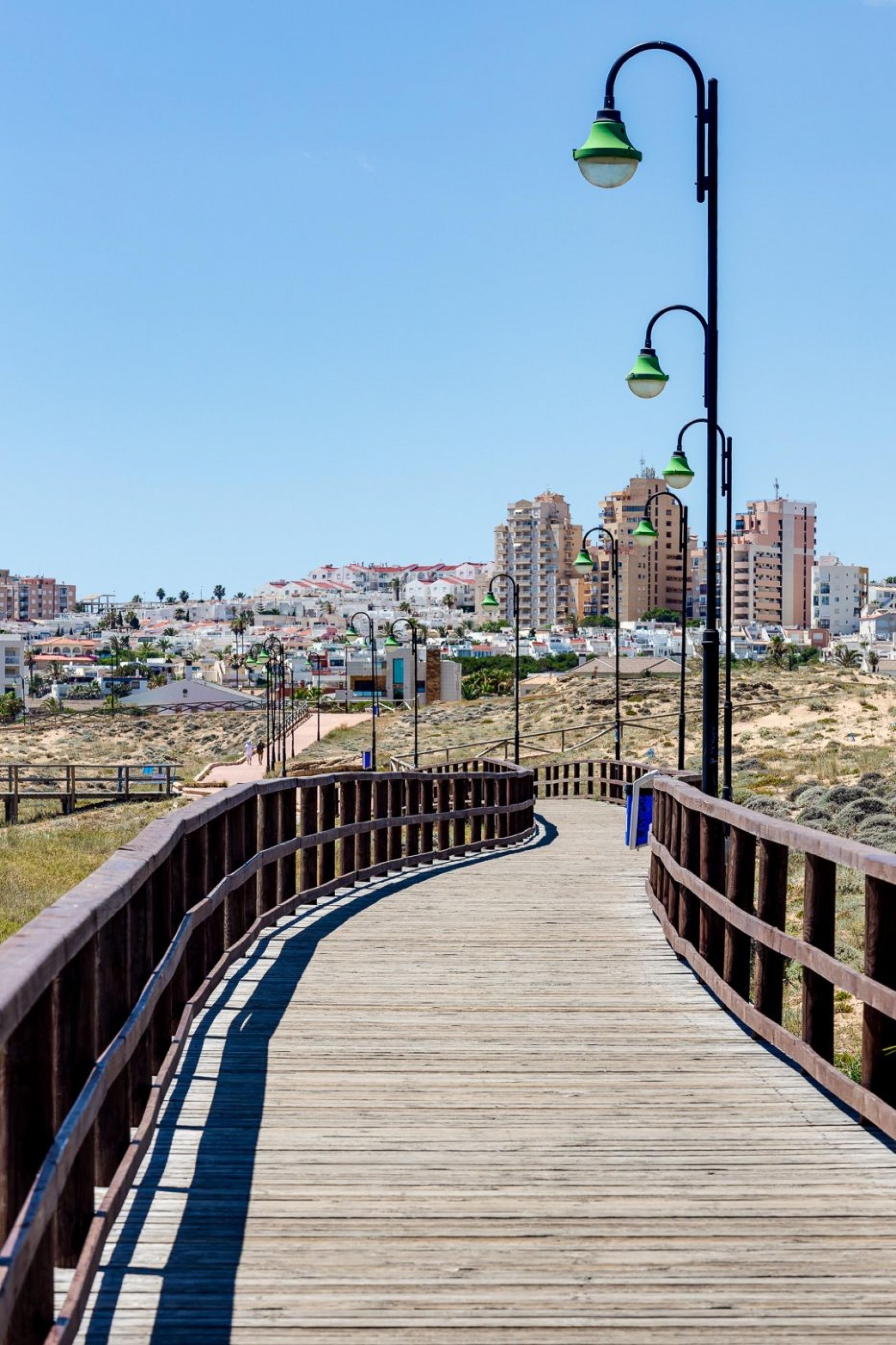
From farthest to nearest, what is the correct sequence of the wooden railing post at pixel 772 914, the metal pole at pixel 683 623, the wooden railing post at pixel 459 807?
the metal pole at pixel 683 623
the wooden railing post at pixel 459 807
the wooden railing post at pixel 772 914

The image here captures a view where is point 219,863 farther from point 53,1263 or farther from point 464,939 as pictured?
point 53,1263

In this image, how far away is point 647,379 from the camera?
15320 mm

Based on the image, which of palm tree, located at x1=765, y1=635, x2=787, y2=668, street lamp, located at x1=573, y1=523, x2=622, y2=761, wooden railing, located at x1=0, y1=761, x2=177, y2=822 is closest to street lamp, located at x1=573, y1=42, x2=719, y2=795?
street lamp, located at x1=573, y1=523, x2=622, y2=761

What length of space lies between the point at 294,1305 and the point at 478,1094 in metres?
2.43

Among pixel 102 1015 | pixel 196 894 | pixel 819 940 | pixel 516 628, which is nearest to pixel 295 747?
pixel 516 628

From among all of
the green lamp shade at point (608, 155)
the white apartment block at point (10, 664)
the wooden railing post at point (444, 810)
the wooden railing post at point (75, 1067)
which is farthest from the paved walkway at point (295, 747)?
the white apartment block at point (10, 664)

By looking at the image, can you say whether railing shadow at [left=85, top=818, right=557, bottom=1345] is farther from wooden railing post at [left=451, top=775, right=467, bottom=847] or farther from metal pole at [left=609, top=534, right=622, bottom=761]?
metal pole at [left=609, top=534, right=622, bottom=761]

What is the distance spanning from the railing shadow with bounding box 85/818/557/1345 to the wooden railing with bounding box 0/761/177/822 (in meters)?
41.7

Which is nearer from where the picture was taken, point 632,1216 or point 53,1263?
point 53,1263

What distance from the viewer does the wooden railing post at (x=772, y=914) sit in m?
7.27

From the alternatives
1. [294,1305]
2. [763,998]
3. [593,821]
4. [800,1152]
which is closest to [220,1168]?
[294,1305]

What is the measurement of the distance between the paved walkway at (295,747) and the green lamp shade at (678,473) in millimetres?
17577

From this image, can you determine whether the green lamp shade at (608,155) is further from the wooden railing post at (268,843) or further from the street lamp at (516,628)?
the street lamp at (516,628)

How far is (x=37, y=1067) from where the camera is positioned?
353 cm
